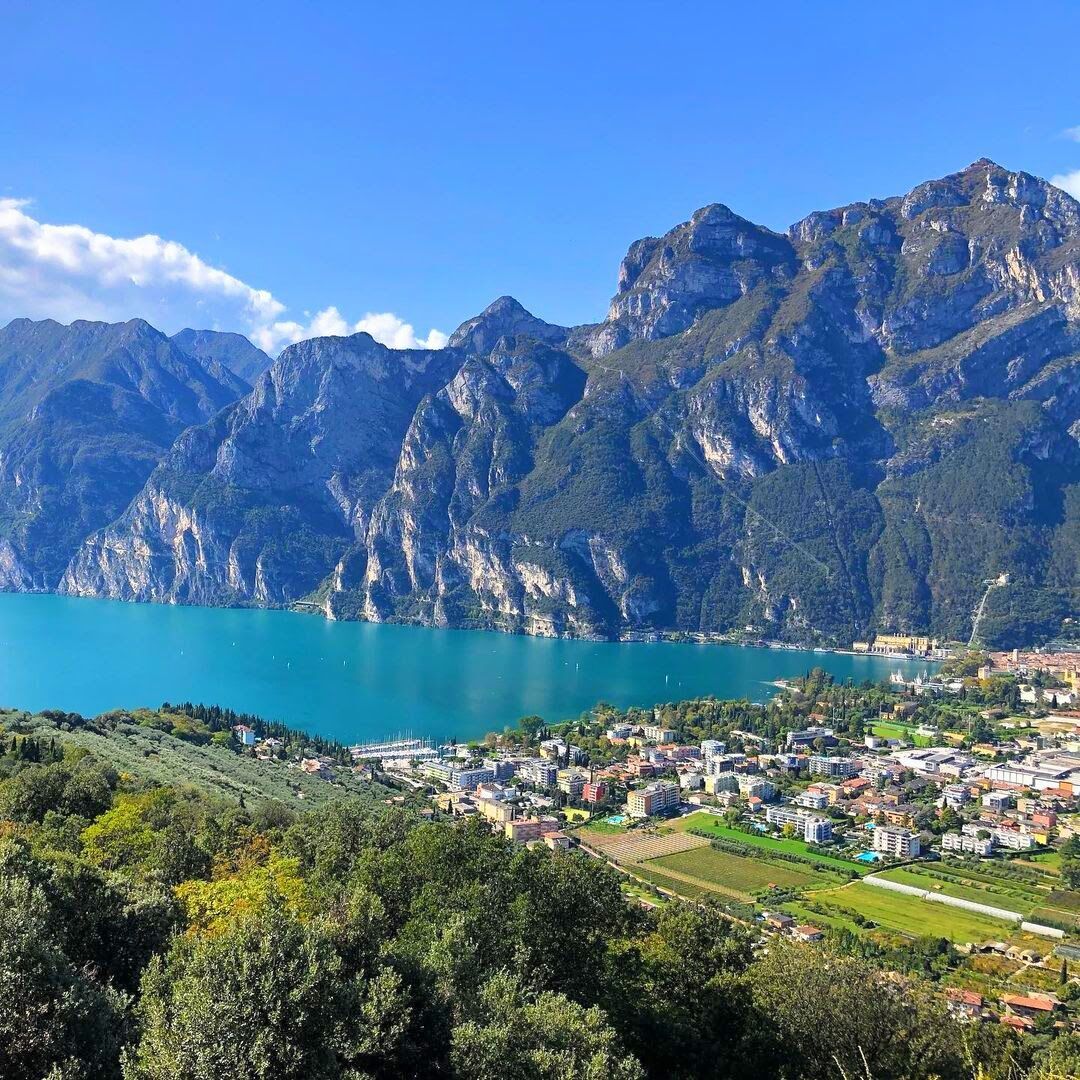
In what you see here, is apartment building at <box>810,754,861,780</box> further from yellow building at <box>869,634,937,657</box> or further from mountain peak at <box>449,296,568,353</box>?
mountain peak at <box>449,296,568,353</box>

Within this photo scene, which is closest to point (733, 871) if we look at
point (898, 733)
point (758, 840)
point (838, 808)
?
point (758, 840)

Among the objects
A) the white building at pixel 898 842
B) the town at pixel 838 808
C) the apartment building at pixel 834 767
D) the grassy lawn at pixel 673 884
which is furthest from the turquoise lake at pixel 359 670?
the white building at pixel 898 842

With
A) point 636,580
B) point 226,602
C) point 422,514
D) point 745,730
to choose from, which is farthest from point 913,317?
point 226,602

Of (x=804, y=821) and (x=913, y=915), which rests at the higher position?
(x=804, y=821)

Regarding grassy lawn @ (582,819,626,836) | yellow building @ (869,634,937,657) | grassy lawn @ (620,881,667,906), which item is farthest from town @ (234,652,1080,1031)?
yellow building @ (869,634,937,657)

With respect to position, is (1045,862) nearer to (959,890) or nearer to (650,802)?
(959,890)

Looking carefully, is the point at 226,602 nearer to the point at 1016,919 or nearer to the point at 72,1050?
the point at 1016,919

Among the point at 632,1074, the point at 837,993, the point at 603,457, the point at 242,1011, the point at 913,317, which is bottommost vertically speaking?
the point at 837,993
